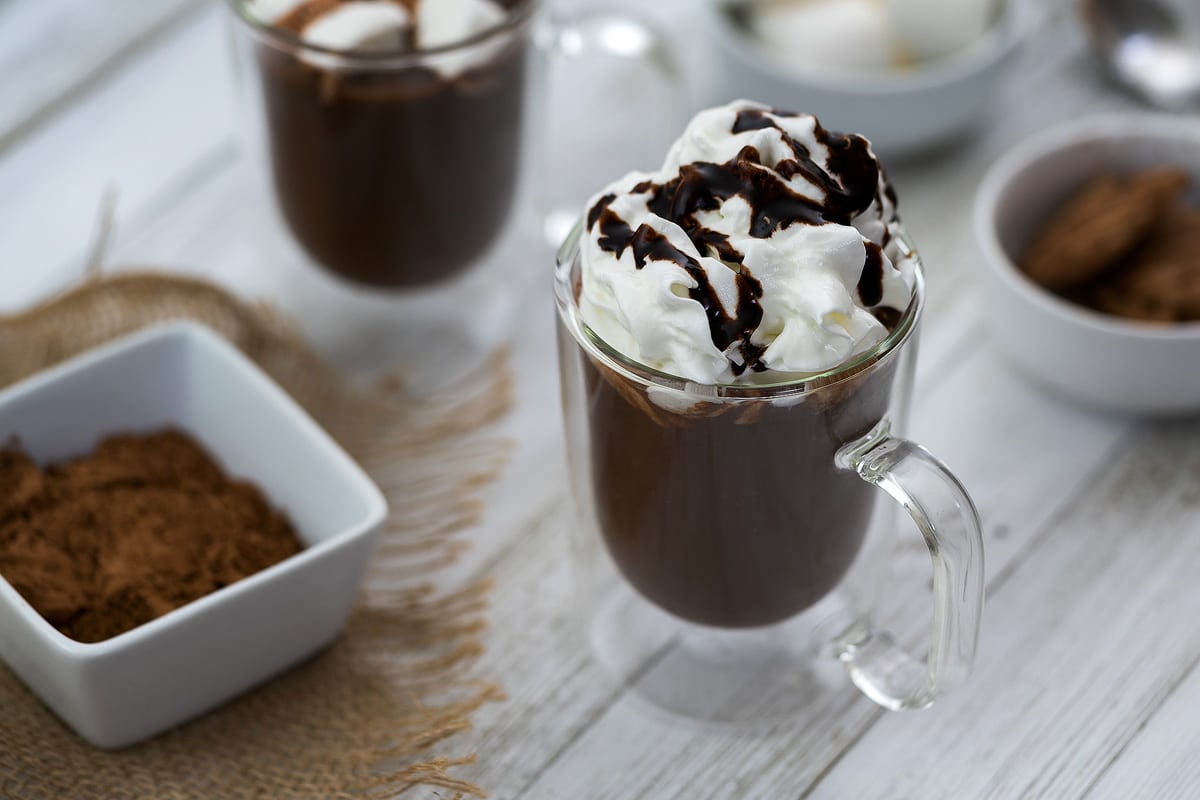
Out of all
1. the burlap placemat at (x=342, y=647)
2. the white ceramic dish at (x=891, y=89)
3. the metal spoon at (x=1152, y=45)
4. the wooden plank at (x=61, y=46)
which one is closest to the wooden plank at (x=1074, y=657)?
the burlap placemat at (x=342, y=647)

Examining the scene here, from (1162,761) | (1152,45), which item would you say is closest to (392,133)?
(1162,761)

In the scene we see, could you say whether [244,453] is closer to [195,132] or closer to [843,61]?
[195,132]

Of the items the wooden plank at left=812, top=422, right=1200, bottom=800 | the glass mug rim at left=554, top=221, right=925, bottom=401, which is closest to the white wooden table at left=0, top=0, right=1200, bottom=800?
the wooden plank at left=812, top=422, right=1200, bottom=800

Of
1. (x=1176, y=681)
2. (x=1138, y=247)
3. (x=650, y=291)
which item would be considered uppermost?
(x=650, y=291)

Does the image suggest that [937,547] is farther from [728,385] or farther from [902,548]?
[902,548]

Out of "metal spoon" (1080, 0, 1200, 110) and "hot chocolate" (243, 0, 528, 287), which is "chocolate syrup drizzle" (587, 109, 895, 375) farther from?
"metal spoon" (1080, 0, 1200, 110)

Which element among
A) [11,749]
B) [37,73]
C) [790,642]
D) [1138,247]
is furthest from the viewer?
[37,73]

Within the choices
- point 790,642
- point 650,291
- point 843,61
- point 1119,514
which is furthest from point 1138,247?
point 650,291
